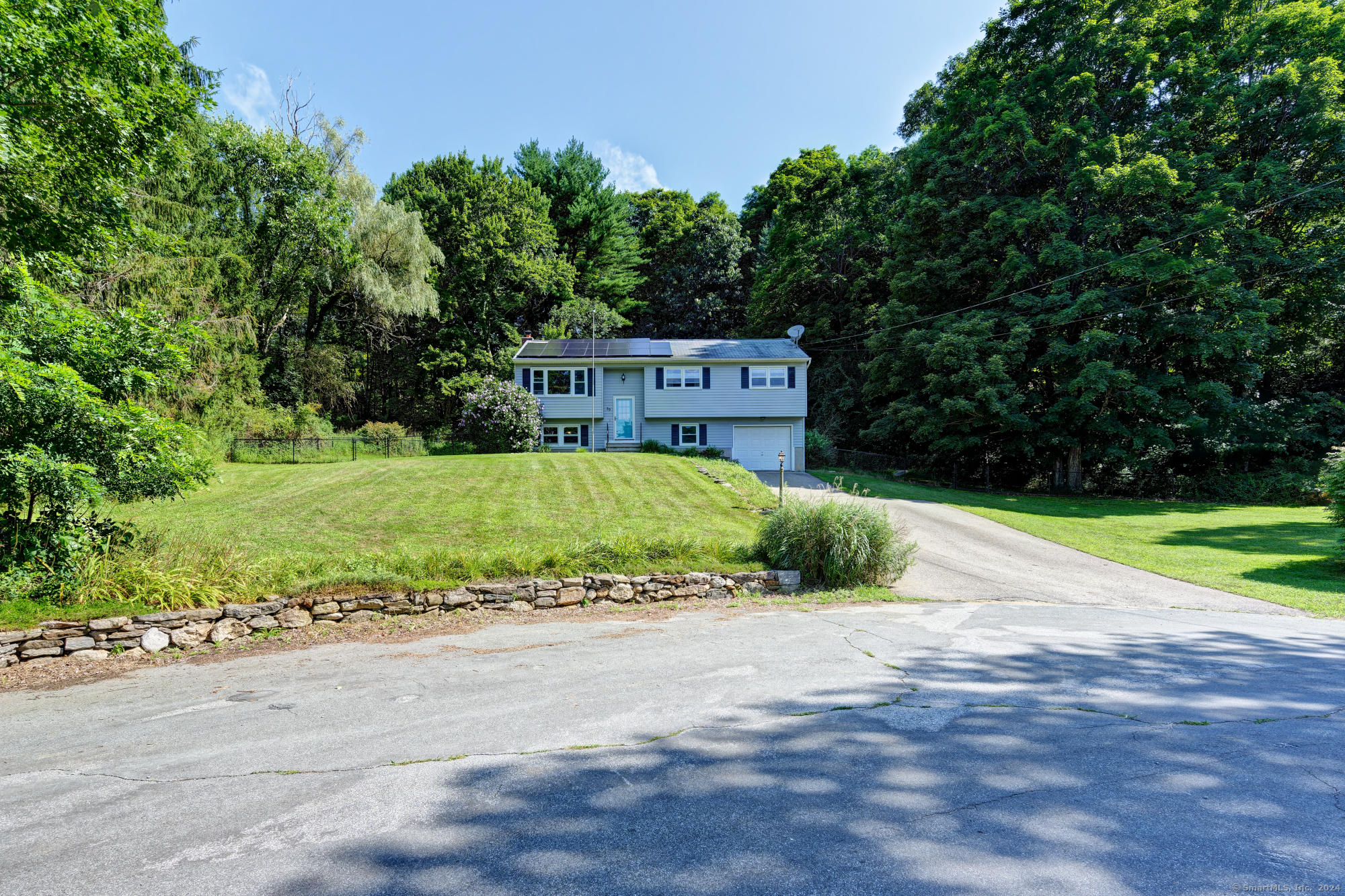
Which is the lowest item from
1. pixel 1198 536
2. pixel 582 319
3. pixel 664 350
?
pixel 1198 536

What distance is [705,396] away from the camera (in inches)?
1069

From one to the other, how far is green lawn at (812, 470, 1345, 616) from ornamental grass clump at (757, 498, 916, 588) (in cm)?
602

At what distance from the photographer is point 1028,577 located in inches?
437

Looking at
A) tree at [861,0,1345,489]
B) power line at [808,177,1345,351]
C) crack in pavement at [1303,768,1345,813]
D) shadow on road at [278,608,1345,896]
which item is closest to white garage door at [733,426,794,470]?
tree at [861,0,1345,489]

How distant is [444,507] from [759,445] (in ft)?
56.8

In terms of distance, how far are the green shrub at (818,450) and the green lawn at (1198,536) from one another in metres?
4.39

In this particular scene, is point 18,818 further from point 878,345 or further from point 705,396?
point 878,345

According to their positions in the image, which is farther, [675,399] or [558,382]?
[558,382]

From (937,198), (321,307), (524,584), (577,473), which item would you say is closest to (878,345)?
(937,198)

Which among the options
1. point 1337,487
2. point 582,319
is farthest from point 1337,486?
point 582,319

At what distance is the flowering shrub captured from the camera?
24281 mm

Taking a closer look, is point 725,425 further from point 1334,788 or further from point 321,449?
point 1334,788

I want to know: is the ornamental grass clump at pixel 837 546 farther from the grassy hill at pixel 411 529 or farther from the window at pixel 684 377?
the window at pixel 684 377

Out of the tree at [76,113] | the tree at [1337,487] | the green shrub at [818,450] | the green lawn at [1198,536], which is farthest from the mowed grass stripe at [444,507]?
the tree at [1337,487]
